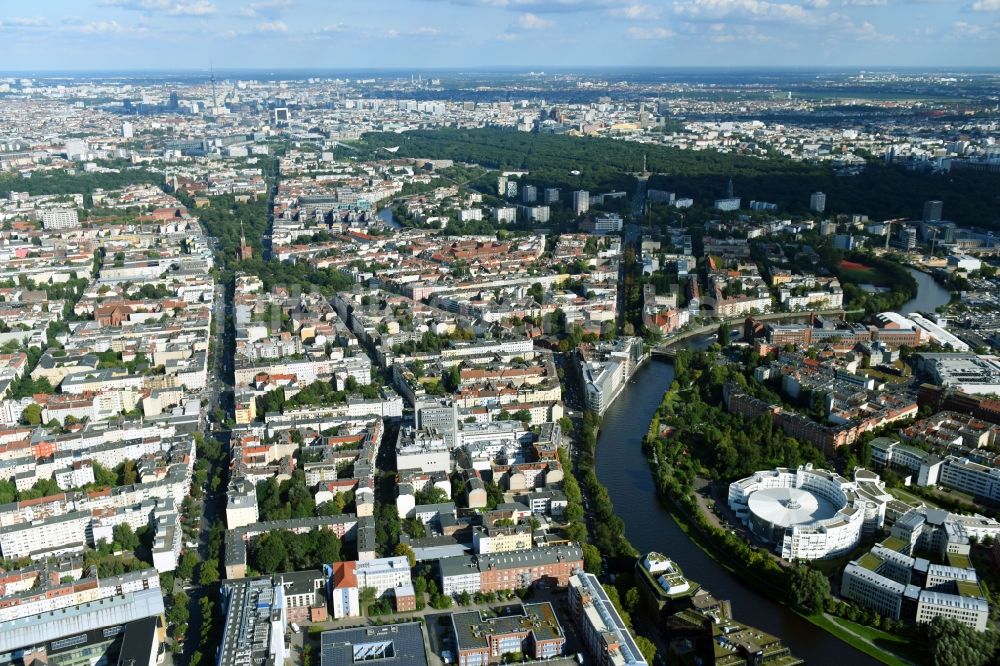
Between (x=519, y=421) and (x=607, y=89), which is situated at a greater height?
(x=607, y=89)

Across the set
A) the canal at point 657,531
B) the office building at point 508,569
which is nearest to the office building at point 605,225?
the canal at point 657,531

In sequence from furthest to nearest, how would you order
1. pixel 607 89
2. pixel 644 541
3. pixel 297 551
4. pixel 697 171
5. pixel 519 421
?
1. pixel 607 89
2. pixel 697 171
3. pixel 519 421
4. pixel 644 541
5. pixel 297 551

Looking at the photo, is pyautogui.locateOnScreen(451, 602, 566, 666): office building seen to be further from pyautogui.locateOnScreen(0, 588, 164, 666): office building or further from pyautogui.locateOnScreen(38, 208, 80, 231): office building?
pyautogui.locateOnScreen(38, 208, 80, 231): office building

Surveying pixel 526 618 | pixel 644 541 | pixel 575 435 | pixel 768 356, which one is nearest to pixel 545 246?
pixel 768 356

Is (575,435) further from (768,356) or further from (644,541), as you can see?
(768,356)

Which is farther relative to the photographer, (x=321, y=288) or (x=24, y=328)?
(x=321, y=288)

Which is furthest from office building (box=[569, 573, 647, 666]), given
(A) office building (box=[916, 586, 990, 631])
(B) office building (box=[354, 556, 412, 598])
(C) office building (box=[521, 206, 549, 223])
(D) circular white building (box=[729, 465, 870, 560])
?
(C) office building (box=[521, 206, 549, 223])
